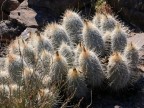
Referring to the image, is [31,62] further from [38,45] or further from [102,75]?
[102,75]

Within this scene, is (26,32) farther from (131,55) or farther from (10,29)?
(131,55)

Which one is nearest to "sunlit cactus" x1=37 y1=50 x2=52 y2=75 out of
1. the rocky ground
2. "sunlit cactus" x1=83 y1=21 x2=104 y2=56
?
"sunlit cactus" x1=83 y1=21 x2=104 y2=56

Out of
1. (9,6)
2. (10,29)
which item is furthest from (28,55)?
(9,6)

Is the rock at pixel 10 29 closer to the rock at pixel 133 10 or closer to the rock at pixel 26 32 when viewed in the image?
the rock at pixel 26 32

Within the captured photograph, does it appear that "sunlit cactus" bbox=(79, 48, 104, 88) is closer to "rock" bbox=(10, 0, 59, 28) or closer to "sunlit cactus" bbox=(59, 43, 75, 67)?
"sunlit cactus" bbox=(59, 43, 75, 67)

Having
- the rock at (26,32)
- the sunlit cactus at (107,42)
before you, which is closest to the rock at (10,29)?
the rock at (26,32)

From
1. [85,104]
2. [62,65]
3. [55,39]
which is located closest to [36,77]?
[62,65]
